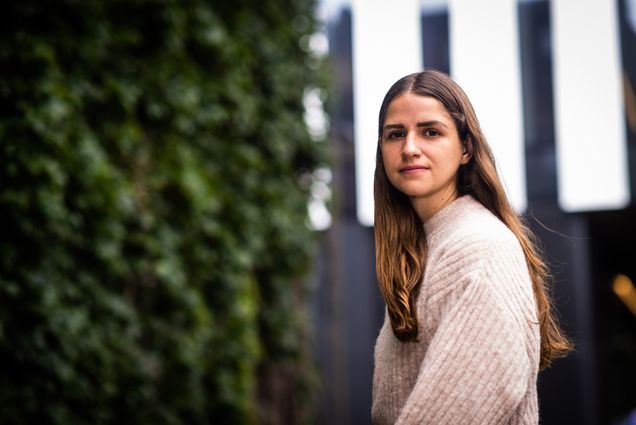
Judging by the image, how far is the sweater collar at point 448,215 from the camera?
136 cm

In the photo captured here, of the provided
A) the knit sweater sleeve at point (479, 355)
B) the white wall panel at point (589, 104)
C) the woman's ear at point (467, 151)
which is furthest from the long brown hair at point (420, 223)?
the white wall panel at point (589, 104)

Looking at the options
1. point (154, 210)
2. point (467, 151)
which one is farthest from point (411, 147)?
point (154, 210)

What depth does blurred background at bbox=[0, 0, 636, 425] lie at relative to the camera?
10.1 ft

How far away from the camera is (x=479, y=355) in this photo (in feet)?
3.87

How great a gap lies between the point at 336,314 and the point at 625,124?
12.0 ft

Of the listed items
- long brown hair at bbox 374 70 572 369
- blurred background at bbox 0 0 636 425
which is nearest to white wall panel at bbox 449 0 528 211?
blurred background at bbox 0 0 636 425

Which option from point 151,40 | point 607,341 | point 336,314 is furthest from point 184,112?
point 607,341

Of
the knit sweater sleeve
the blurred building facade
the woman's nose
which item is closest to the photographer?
the knit sweater sleeve

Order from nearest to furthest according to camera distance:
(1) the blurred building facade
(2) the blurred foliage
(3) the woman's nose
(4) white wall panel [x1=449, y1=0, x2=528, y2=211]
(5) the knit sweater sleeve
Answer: (5) the knit sweater sleeve < (3) the woman's nose < (2) the blurred foliage < (4) white wall panel [x1=449, y1=0, x2=528, y2=211] < (1) the blurred building facade

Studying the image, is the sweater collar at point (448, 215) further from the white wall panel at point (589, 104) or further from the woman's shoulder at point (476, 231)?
the white wall panel at point (589, 104)

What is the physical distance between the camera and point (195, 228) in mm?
4117

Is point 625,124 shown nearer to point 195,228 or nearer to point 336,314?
point 336,314

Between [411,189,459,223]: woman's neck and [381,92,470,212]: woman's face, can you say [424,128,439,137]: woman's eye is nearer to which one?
[381,92,470,212]: woman's face

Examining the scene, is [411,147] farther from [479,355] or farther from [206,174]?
[206,174]
